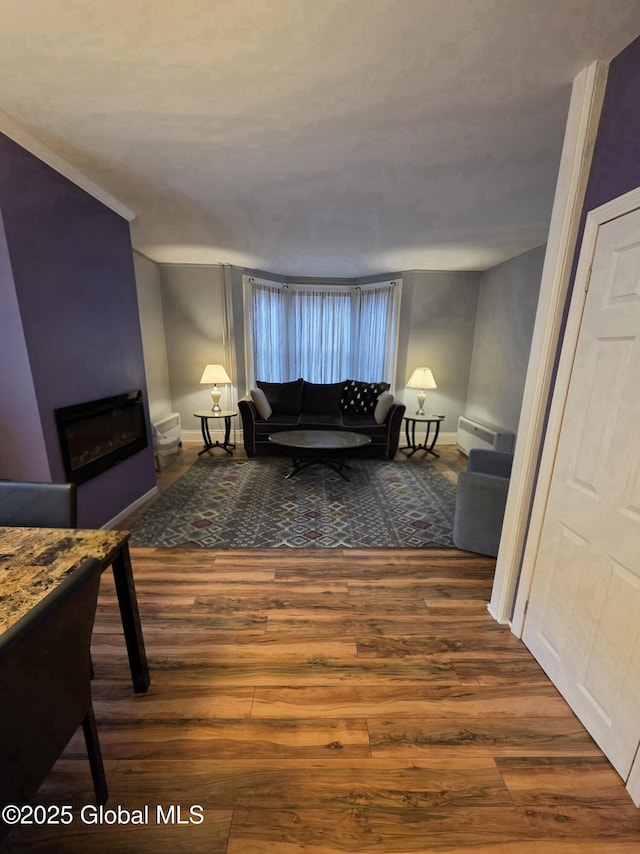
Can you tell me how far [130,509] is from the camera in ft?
9.65

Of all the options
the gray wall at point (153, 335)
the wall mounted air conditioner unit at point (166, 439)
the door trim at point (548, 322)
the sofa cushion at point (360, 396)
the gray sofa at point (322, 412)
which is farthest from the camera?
the sofa cushion at point (360, 396)

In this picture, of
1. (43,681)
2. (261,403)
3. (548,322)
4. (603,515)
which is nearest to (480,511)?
(603,515)

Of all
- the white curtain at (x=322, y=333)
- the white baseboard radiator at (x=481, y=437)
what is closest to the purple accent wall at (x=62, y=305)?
the white curtain at (x=322, y=333)

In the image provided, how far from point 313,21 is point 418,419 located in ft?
12.9

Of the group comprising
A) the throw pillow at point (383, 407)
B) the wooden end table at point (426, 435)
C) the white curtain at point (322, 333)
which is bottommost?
the wooden end table at point (426, 435)

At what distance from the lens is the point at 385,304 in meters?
5.12

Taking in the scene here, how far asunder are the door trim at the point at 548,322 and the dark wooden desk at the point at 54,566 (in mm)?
1846

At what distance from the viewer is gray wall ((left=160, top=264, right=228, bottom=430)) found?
15.1ft

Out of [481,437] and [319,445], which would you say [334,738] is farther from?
[481,437]

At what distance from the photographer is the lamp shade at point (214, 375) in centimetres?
452

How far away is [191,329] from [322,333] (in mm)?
2123

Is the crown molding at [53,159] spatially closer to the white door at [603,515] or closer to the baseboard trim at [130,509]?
the baseboard trim at [130,509]

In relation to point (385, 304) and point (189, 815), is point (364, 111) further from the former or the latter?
point (385, 304)

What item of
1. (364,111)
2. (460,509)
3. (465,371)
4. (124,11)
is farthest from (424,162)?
(465,371)
